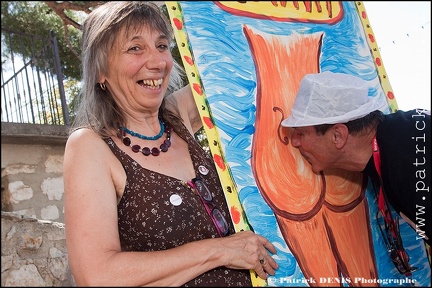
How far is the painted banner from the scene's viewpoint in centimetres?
182

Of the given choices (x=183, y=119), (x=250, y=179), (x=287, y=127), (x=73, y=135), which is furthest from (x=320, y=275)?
(x=73, y=135)

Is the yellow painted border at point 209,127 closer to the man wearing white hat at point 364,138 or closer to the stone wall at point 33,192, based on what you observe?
the man wearing white hat at point 364,138

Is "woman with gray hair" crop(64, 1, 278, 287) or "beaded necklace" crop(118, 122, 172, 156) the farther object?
"beaded necklace" crop(118, 122, 172, 156)

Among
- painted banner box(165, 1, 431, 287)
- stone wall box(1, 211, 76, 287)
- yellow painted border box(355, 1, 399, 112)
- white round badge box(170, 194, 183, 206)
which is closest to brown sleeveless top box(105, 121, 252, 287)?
white round badge box(170, 194, 183, 206)

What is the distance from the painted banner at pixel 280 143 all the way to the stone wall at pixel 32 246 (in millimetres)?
675

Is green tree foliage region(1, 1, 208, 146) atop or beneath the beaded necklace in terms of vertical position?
atop

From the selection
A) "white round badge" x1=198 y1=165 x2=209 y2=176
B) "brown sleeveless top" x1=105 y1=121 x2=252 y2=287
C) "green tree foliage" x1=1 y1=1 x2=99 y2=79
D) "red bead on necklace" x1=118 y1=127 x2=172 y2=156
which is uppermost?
"green tree foliage" x1=1 y1=1 x2=99 y2=79

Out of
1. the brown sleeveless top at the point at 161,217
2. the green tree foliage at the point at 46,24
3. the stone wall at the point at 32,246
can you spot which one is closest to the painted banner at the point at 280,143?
the brown sleeveless top at the point at 161,217

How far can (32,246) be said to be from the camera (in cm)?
224

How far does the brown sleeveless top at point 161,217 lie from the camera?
1.63m

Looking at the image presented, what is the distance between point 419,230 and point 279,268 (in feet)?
1.99

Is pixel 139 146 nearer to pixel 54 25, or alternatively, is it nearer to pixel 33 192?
pixel 33 192

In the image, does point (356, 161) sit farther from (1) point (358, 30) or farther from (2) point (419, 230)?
(1) point (358, 30)

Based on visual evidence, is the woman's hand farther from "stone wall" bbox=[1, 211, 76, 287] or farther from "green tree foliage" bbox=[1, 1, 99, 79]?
"green tree foliage" bbox=[1, 1, 99, 79]
